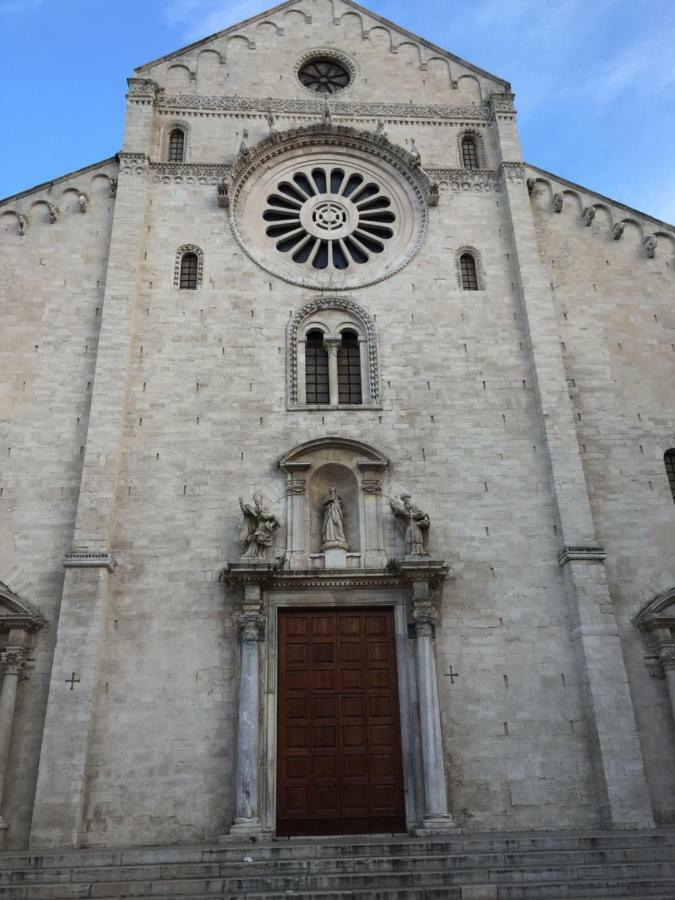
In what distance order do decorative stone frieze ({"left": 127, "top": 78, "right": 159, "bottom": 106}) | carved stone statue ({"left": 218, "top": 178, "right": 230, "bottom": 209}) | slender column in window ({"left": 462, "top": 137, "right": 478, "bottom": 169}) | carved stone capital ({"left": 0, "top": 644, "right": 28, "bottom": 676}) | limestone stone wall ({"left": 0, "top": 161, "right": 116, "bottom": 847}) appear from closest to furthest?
carved stone capital ({"left": 0, "top": 644, "right": 28, "bottom": 676}), limestone stone wall ({"left": 0, "top": 161, "right": 116, "bottom": 847}), carved stone statue ({"left": 218, "top": 178, "right": 230, "bottom": 209}), decorative stone frieze ({"left": 127, "top": 78, "right": 159, "bottom": 106}), slender column in window ({"left": 462, "top": 137, "right": 478, "bottom": 169})

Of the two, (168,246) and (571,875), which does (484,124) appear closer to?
(168,246)

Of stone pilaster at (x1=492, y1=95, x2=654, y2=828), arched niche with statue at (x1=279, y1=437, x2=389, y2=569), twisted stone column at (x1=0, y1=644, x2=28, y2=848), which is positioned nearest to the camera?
twisted stone column at (x1=0, y1=644, x2=28, y2=848)

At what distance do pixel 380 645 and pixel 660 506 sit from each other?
650cm

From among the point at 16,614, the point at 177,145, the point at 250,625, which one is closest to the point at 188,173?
the point at 177,145

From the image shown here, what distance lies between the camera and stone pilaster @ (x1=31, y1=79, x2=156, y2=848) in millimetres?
12633

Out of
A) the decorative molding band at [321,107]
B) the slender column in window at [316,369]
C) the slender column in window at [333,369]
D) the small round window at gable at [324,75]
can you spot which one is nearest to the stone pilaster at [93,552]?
the decorative molding band at [321,107]

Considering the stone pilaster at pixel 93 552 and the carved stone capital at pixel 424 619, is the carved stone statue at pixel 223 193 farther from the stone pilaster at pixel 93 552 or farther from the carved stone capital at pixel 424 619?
the carved stone capital at pixel 424 619

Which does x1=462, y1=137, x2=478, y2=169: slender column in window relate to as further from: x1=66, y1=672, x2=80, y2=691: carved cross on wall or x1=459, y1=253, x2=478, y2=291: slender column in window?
x1=66, y1=672, x2=80, y2=691: carved cross on wall

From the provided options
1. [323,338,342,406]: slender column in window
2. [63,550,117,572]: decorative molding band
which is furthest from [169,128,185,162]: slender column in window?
[63,550,117,572]: decorative molding band

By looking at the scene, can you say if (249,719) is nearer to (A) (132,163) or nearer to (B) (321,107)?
(A) (132,163)

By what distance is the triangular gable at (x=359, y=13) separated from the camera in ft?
67.7

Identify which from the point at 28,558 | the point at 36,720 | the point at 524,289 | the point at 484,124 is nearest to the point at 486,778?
the point at 36,720

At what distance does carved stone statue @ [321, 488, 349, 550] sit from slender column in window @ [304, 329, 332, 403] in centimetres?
256

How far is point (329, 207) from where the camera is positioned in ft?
63.9
